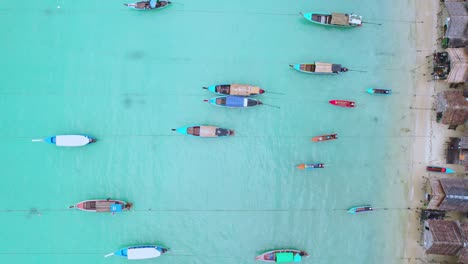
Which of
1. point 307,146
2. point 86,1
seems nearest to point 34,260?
point 86,1

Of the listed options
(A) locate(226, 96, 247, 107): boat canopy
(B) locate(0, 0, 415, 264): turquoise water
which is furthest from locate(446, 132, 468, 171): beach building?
(A) locate(226, 96, 247, 107): boat canopy

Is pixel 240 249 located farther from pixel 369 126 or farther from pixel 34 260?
pixel 34 260

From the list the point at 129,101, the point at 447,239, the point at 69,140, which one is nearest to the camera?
the point at 447,239

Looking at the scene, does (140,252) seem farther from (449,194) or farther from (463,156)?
(463,156)

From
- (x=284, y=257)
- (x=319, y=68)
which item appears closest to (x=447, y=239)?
(x=284, y=257)

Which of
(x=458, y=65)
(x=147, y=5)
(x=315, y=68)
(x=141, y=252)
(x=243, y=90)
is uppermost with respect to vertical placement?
(x=147, y=5)

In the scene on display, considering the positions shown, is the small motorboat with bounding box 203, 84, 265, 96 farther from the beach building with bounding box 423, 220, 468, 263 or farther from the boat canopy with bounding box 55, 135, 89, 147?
the beach building with bounding box 423, 220, 468, 263
